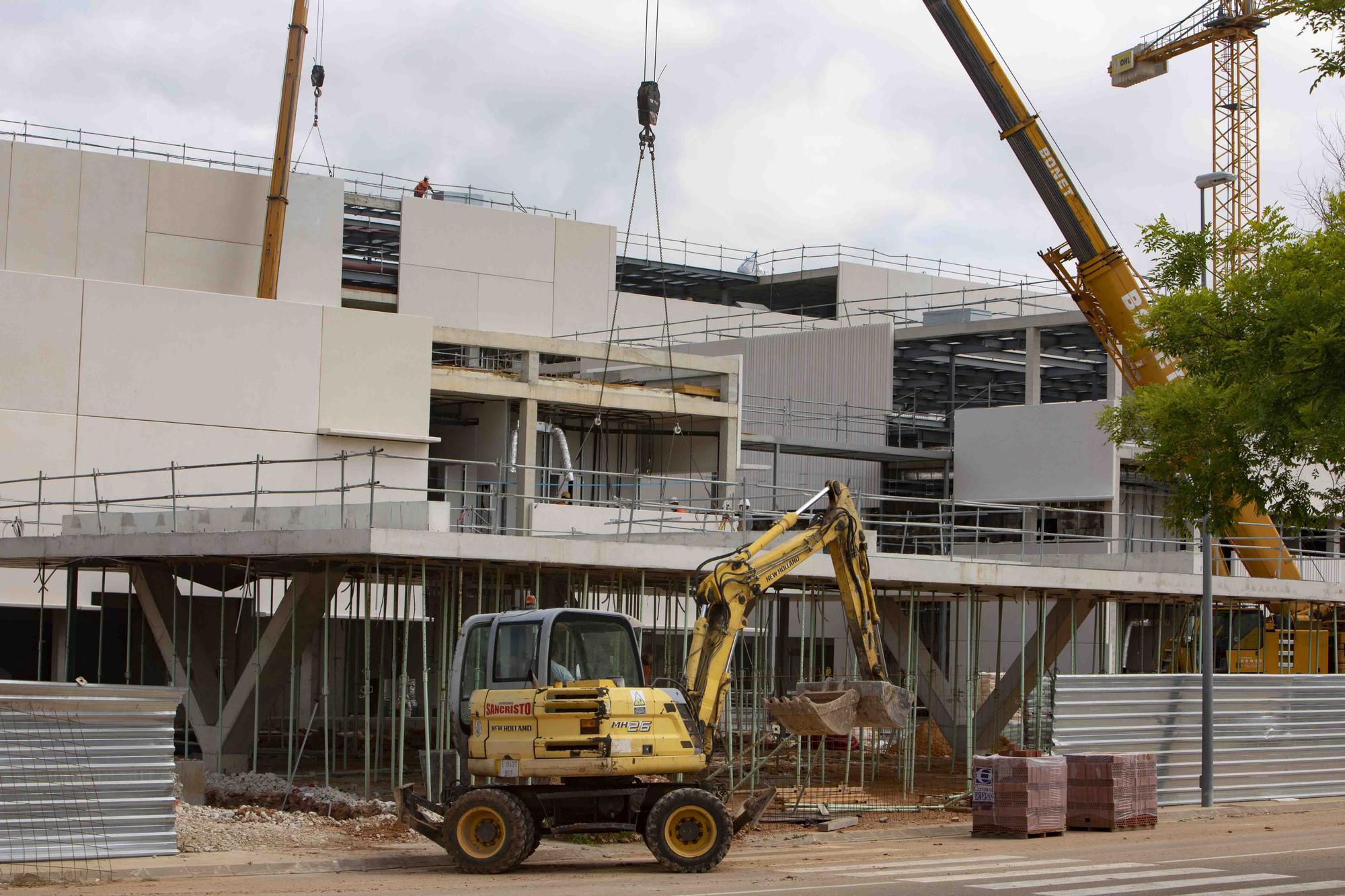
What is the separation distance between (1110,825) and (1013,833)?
1740 mm

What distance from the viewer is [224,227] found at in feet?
157

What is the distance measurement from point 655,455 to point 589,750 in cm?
3497

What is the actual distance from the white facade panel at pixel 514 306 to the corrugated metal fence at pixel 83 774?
39.5 metres

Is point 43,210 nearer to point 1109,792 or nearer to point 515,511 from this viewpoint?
point 515,511

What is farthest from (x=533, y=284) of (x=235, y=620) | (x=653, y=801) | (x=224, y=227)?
(x=653, y=801)

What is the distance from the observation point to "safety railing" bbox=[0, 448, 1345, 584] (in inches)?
1032

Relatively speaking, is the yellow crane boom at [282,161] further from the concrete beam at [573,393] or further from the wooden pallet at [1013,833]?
the wooden pallet at [1013,833]

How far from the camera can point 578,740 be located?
56.5 ft

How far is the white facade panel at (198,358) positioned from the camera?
37594 millimetres

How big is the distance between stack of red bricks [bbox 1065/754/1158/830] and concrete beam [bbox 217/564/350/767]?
10.7 metres

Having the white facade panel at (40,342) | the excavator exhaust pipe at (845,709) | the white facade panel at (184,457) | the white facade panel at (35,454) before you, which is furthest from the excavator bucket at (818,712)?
the white facade panel at (40,342)

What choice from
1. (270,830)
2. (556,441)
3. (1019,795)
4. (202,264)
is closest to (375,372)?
(202,264)

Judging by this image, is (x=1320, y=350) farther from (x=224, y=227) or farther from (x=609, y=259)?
(x=609, y=259)

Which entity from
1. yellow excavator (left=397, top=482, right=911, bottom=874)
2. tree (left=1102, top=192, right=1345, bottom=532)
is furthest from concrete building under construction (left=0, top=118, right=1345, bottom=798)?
tree (left=1102, top=192, right=1345, bottom=532)
